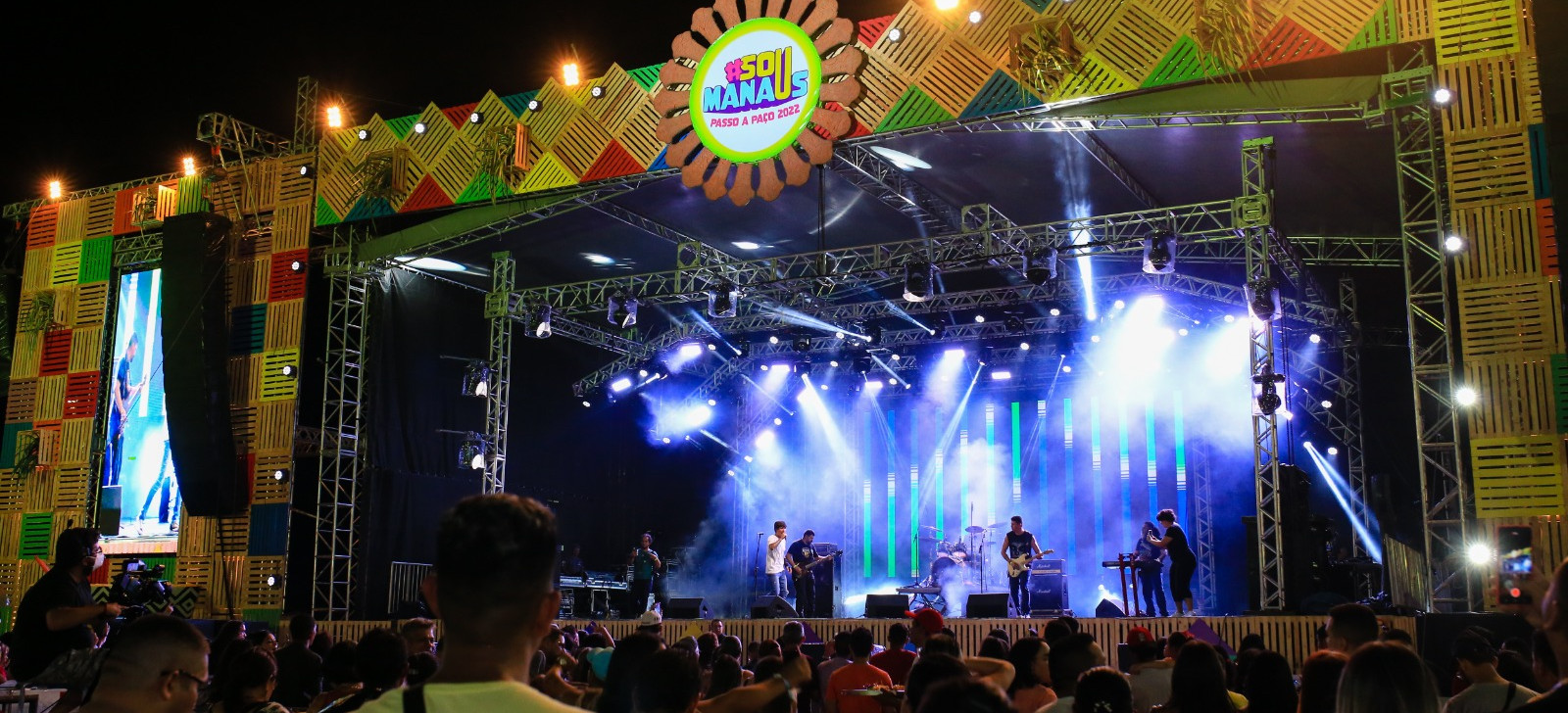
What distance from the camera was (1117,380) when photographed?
22547 mm

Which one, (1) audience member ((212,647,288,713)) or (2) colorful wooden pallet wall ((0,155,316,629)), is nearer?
(1) audience member ((212,647,288,713))

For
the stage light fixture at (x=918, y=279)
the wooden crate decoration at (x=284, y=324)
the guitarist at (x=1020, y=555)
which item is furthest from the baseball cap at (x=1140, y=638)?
the wooden crate decoration at (x=284, y=324)

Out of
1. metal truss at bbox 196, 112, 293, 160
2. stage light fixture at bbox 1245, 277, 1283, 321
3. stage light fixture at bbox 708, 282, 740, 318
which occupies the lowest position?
stage light fixture at bbox 1245, 277, 1283, 321

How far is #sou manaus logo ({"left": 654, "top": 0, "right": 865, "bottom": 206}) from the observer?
1401cm

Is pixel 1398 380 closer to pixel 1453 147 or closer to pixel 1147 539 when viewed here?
pixel 1147 539

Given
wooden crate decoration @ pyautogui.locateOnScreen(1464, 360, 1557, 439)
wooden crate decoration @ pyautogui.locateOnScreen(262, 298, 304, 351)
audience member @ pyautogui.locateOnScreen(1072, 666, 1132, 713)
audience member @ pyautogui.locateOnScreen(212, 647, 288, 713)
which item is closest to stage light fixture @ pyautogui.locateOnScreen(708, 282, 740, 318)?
wooden crate decoration @ pyautogui.locateOnScreen(262, 298, 304, 351)

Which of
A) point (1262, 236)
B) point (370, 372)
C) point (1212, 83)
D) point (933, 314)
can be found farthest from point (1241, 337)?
point (370, 372)

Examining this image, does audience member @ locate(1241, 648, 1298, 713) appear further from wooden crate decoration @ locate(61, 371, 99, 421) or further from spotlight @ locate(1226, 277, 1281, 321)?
wooden crate decoration @ locate(61, 371, 99, 421)

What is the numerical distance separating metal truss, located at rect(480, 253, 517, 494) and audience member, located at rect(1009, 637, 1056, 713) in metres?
13.2

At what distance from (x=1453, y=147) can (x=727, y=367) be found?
14.5m

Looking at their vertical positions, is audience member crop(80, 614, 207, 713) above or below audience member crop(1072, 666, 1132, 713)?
above

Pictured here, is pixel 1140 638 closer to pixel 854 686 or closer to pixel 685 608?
pixel 854 686

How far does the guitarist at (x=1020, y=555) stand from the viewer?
17.4m

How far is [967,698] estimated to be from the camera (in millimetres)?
2432
